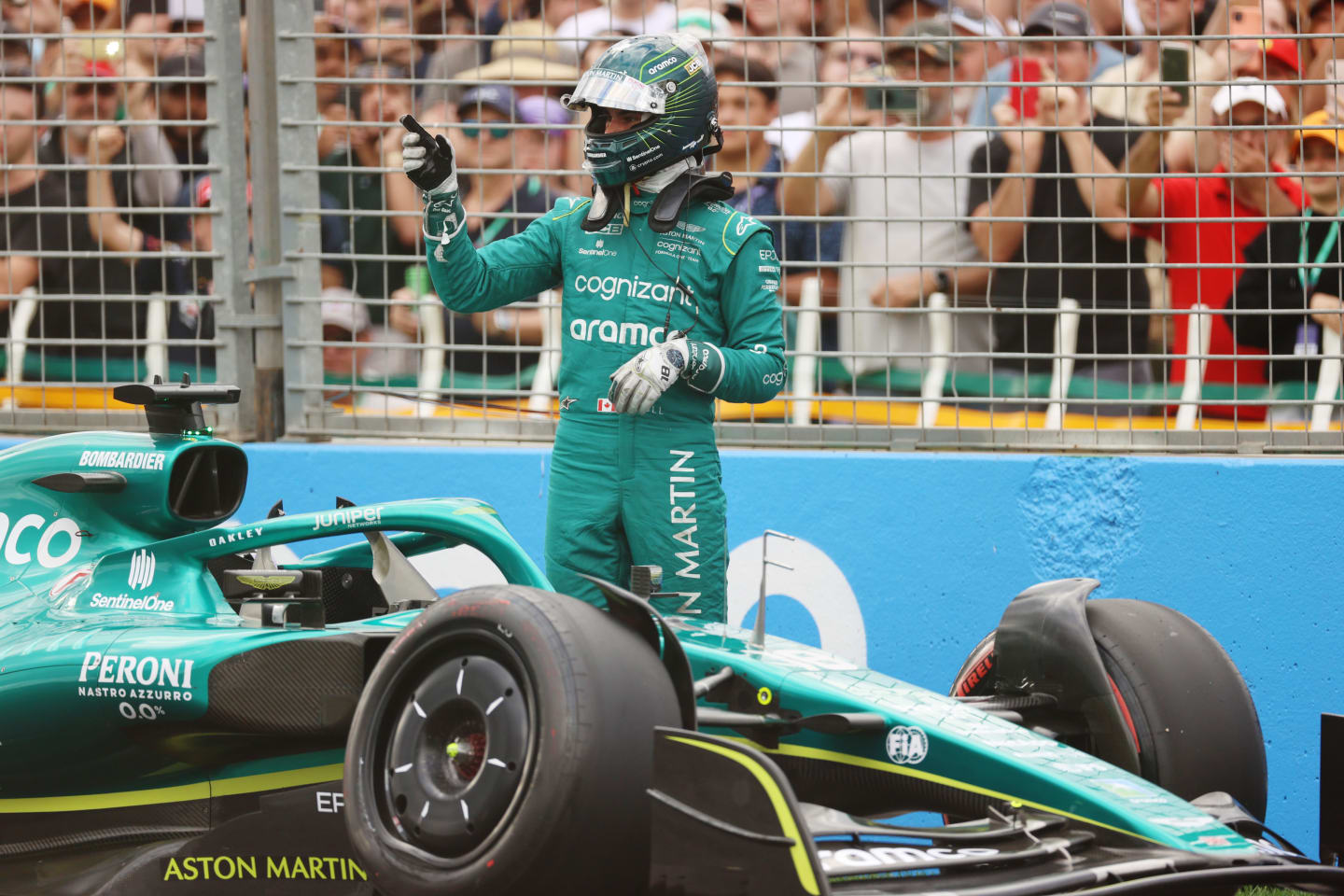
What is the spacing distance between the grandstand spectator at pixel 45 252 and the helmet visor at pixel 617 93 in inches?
100

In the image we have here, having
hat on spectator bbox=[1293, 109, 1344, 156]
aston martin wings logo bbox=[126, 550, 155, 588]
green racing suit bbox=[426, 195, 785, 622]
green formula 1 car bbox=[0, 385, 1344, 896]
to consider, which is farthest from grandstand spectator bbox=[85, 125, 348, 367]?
hat on spectator bbox=[1293, 109, 1344, 156]

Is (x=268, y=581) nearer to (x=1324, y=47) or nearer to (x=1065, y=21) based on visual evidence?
(x=1065, y=21)

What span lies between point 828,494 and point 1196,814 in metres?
2.35

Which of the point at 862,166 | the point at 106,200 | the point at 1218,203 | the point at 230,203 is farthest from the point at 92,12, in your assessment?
the point at 1218,203

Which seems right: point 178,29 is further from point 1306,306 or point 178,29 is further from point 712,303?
point 1306,306

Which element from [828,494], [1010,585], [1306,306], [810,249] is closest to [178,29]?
[810,249]

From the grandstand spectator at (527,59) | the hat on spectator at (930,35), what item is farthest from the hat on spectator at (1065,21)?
the grandstand spectator at (527,59)

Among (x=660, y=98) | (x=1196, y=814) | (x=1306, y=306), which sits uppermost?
(x=660, y=98)

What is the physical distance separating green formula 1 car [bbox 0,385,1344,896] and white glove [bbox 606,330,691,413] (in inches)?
19.0

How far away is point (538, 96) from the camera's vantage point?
5.54 meters

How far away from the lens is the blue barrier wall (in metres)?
4.85

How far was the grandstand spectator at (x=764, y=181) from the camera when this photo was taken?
5.38m

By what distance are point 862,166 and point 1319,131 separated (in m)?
1.53

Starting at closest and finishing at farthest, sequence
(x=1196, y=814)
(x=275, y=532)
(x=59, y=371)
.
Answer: (x=1196, y=814) → (x=275, y=532) → (x=59, y=371)
